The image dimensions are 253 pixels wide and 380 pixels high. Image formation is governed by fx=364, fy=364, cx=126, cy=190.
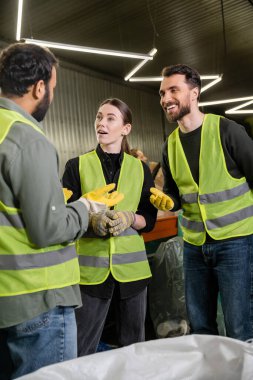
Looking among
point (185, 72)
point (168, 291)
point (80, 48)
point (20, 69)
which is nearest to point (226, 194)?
point (185, 72)

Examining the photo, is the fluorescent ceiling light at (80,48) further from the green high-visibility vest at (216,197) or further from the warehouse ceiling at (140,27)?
the green high-visibility vest at (216,197)

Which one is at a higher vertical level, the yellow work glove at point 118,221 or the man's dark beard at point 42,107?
the man's dark beard at point 42,107

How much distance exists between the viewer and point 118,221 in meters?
1.78

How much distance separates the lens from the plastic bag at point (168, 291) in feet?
9.85

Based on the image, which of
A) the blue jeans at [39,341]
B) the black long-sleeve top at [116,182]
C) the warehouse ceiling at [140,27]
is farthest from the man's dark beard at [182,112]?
the warehouse ceiling at [140,27]

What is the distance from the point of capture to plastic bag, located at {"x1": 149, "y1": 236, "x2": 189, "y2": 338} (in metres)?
3.00

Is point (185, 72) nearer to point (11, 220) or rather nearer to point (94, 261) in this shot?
point (94, 261)

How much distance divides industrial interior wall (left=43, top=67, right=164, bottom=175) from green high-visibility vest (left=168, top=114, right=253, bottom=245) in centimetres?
607

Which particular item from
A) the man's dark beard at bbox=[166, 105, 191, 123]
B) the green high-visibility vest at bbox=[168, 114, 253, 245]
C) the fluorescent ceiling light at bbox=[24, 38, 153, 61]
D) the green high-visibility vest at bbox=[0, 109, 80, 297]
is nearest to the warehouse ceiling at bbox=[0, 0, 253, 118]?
the fluorescent ceiling light at bbox=[24, 38, 153, 61]

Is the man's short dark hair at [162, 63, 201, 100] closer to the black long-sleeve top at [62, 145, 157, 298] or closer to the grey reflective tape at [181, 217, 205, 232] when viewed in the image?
the black long-sleeve top at [62, 145, 157, 298]

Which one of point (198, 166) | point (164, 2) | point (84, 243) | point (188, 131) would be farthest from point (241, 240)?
point (164, 2)

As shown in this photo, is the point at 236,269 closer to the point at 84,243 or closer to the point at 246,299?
the point at 246,299

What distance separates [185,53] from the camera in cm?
866

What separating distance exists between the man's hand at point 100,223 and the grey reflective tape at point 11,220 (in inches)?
25.4
